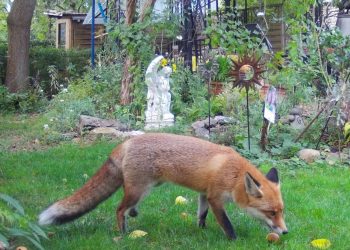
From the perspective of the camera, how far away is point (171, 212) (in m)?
5.91

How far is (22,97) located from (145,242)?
11.5 m

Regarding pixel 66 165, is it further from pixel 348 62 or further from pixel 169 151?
pixel 348 62

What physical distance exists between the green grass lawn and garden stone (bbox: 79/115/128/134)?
2.14 metres

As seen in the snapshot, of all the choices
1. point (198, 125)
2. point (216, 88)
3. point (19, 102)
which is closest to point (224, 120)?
point (198, 125)

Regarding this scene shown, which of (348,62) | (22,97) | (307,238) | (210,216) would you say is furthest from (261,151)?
(22,97)

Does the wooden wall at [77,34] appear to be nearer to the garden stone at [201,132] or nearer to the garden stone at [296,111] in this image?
the garden stone at [296,111]

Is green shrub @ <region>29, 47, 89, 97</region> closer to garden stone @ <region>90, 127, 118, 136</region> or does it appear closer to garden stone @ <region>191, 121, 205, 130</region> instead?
garden stone @ <region>90, 127, 118, 136</region>

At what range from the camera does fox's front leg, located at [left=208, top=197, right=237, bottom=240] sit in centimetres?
497

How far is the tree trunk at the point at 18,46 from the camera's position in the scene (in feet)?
55.2

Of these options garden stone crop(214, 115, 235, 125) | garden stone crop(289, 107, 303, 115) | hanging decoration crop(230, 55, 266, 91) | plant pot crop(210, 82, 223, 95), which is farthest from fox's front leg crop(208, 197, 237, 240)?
plant pot crop(210, 82, 223, 95)

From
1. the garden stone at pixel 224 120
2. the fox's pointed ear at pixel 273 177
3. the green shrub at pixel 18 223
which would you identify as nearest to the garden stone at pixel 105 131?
the garden stone at pixel 224 120

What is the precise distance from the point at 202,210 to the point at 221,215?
0.45 meters

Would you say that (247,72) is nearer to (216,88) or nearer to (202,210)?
(202,210)

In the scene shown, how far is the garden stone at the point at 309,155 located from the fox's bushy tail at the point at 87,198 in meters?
3.86
